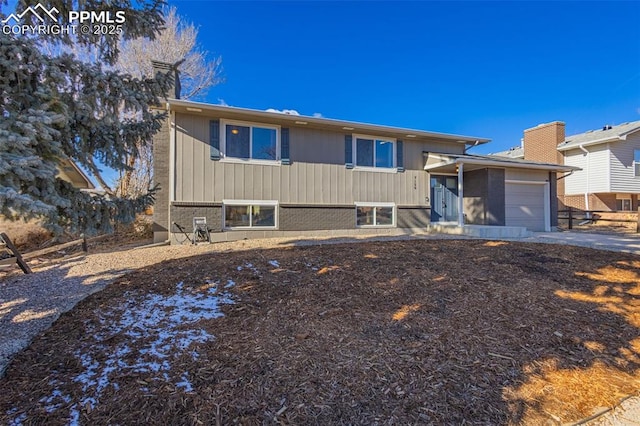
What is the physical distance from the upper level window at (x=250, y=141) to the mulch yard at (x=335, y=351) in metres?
5.36

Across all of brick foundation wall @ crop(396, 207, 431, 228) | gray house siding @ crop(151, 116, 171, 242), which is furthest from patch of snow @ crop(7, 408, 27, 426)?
brick foundation wall @ crop(396, 207, 431, 228)

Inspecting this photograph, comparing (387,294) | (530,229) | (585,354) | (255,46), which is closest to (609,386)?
(585,354)

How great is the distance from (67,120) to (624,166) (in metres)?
23.7

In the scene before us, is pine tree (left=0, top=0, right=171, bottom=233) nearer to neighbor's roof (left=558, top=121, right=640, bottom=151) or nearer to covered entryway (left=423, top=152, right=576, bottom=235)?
covered entryway (left=423, top=152, right=576, bottom=235)

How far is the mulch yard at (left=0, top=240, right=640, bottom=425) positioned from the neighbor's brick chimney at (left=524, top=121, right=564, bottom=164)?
1699 centimetres

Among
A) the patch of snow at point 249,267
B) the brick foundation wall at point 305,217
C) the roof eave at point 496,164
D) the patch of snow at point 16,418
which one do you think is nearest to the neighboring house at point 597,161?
the roof eave at point 496,164

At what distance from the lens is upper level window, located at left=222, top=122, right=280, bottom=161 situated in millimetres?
9312

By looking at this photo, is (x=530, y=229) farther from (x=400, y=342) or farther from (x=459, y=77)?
(x=400, y=342)

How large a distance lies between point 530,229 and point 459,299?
35.2ft

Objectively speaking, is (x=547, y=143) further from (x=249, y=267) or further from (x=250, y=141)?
(x=249, y=267)

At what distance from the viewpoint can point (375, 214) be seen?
11.1 meters

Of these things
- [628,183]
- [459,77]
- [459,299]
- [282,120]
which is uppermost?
[459,77]

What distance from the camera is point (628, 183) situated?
1708 centimetres

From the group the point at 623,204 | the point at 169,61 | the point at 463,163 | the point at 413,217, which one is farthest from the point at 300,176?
the point at 623,204
